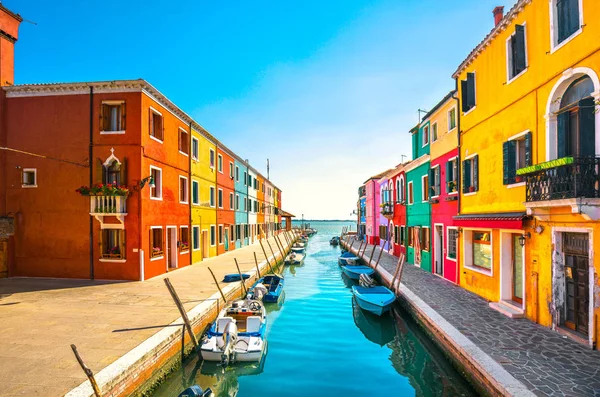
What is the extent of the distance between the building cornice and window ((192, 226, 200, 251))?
18436 millimetres

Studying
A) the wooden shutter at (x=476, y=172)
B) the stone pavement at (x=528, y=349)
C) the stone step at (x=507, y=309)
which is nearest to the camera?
the stone pavement at (x=528, y=349)

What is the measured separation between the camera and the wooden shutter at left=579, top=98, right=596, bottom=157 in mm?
8273

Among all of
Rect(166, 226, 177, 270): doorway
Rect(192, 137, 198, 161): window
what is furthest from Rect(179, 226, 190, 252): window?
Rect(192, 137, 198, 161): window

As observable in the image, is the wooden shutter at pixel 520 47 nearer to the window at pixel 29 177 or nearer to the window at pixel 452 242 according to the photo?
the window at pixel 452 242

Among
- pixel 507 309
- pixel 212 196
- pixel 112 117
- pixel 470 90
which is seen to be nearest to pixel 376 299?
pixel 507 309

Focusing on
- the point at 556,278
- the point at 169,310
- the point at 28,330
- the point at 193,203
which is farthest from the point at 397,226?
the point at 28,330

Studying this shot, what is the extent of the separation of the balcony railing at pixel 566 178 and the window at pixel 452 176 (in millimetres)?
6987

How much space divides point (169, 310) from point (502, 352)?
9744mm

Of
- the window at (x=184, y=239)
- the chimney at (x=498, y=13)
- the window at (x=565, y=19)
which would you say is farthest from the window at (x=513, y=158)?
the window at (x=184, y=239)

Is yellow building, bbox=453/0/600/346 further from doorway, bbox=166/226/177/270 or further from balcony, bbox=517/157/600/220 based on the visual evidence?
doorway, bbox=166/226/177/270

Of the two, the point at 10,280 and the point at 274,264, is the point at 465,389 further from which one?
the point at 274,264

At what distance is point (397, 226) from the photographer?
27.6 metres

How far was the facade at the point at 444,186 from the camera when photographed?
16.4m

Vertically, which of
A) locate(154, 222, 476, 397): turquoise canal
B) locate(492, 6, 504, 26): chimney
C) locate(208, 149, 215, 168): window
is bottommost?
locate(154, 222, 476, 397): turquoise canal
